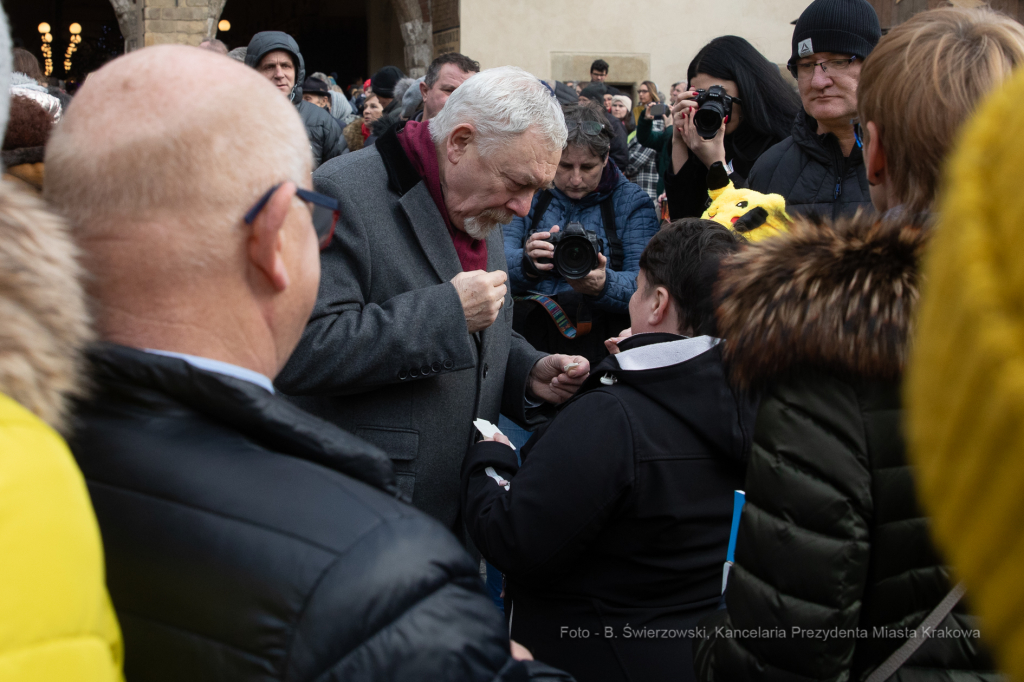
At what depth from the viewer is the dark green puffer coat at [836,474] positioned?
1.17 metres

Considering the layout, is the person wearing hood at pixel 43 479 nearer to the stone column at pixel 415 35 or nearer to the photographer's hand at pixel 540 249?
the photographer's hand at pixel 540 249

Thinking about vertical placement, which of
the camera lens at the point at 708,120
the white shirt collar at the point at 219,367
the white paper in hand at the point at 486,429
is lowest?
the white paper in hand at the point at 486,429

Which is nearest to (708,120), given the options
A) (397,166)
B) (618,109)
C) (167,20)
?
(397,166)

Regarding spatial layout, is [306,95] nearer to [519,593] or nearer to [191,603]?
[519,593]

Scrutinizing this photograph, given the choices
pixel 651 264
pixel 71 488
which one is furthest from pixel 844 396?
pixel 71 488

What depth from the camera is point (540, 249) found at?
119 inches

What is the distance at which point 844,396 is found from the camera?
118 cm

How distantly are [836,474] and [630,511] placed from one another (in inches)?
24.1

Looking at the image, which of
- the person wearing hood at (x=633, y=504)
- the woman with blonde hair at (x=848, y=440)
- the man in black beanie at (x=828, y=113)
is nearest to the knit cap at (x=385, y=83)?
the man in black beanie at (x=828, y=113)

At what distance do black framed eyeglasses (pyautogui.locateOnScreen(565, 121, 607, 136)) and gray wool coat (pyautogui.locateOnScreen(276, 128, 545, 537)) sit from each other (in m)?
1.42

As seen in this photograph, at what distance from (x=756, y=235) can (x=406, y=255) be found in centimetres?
89

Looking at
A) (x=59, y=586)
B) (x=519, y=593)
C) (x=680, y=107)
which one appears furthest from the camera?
(x=680, y=107)

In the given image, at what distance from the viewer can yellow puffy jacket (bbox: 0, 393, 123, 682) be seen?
57 cm

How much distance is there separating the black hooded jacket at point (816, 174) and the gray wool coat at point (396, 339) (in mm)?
1224
